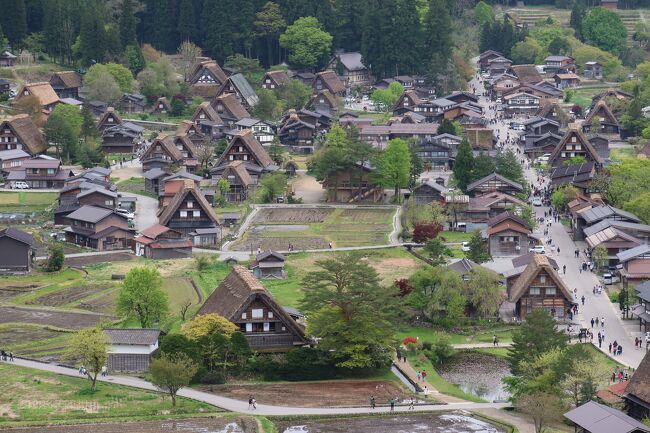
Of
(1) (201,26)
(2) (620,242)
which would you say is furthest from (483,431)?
(1) (201,26)

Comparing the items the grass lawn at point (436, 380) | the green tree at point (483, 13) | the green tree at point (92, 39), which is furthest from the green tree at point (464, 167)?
the green tree at point (483, 13)

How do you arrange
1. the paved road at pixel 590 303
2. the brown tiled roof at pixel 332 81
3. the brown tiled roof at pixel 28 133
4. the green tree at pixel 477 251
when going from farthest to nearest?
the brown tiled roof at pixel 332 81 < the brown tiled roof at pixel 28 133 < the green tree at pixel 477 251 < the paved road at pixel 590 303

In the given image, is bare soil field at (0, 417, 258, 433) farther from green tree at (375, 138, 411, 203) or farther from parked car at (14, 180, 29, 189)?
parked car at (14, 180, 29, 189)

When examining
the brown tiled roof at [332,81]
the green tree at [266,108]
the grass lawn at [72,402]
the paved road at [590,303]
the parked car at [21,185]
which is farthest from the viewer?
→ the brown tiled roof at [332,81]

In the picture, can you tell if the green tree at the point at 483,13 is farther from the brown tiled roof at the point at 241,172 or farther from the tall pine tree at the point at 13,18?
the brown tiled roof at the point at 241,172

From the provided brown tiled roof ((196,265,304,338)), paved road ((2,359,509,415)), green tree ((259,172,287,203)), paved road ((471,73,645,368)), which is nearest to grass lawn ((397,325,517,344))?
paved road ((471,73,645,368))

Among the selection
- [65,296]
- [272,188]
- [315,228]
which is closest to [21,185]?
[272,188]

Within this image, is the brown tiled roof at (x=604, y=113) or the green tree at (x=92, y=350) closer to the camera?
the green tree at (x=92, y=350)
